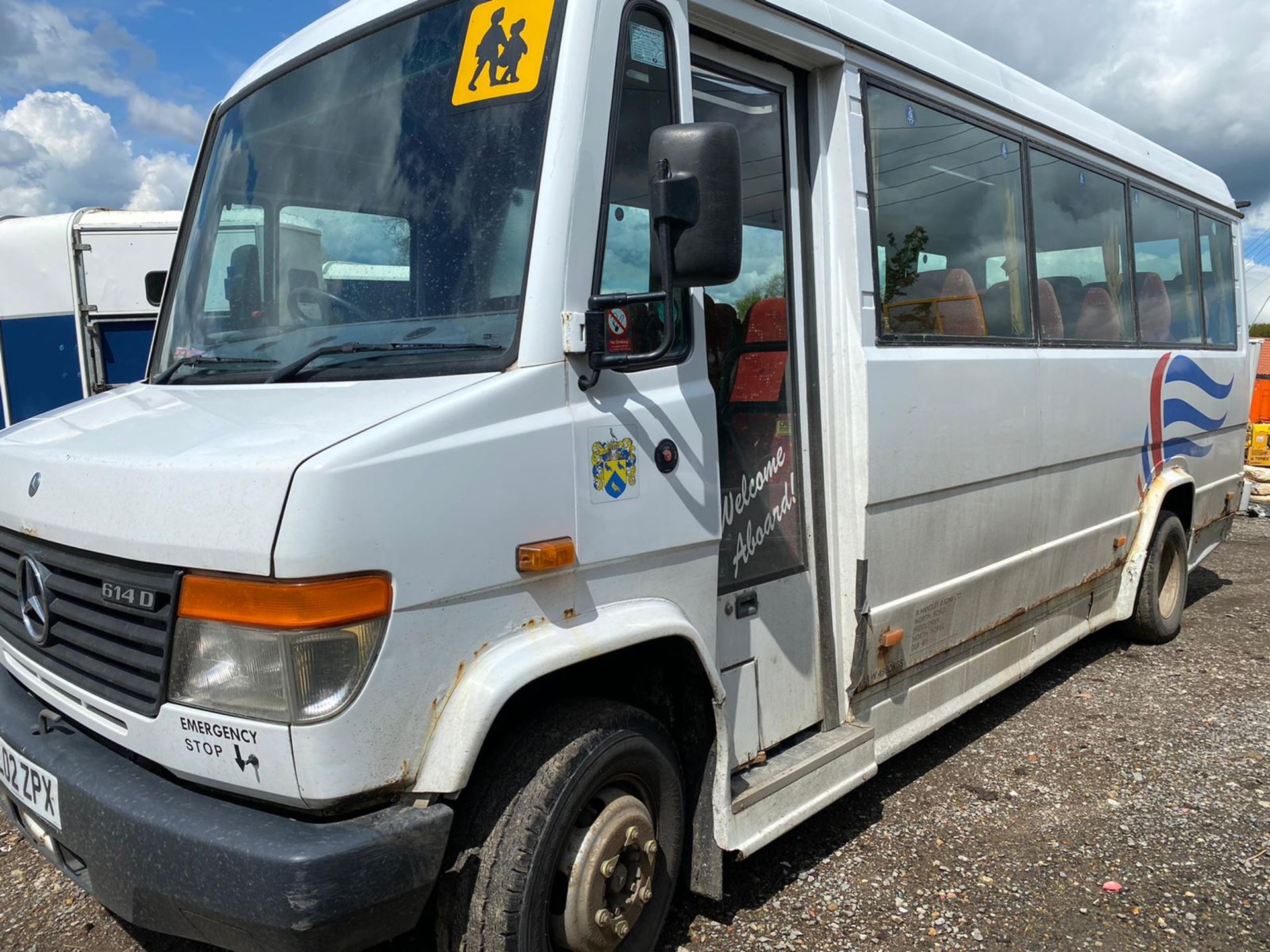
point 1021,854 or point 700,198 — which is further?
point 1021,854

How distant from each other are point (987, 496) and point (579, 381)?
2.44 meters

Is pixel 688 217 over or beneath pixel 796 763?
over

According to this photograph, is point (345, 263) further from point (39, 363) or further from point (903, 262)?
point (39, 363)

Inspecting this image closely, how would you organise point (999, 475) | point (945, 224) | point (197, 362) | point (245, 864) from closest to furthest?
point (245, 864) < point (197, 362) < point (945, 224) < point (999, 475)

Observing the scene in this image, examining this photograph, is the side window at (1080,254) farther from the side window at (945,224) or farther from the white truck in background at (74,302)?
the white truck in background at (74,302)

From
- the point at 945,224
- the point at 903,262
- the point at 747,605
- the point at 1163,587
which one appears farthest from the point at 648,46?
the point at 1163,587

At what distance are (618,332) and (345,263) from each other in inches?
32.3

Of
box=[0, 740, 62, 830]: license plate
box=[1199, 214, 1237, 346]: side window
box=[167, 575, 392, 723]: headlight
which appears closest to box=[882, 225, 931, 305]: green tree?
box=[167, 575, 392, 723]: headlight

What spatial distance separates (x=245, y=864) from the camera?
6.68ft

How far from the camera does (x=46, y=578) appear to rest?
8.39ft

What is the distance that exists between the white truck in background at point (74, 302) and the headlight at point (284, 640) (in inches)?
267

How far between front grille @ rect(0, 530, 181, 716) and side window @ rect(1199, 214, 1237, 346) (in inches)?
269

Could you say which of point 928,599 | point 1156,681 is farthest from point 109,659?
point 1156,681

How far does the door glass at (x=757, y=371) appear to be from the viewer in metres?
3.27
